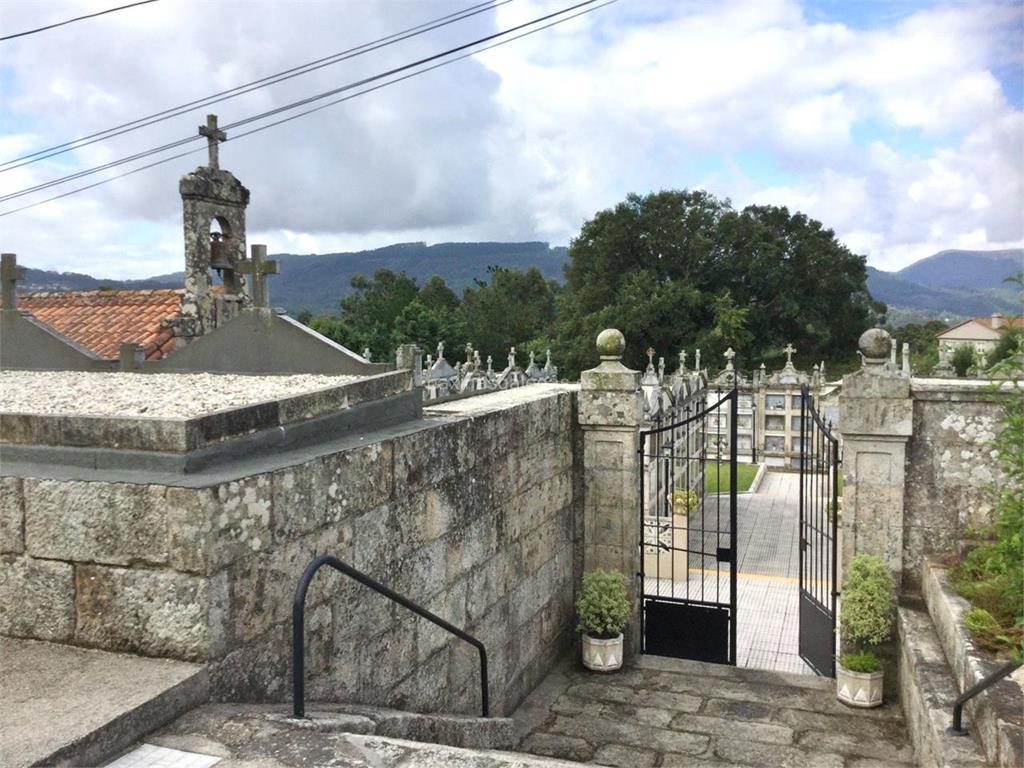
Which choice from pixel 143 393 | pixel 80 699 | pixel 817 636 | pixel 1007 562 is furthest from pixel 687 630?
pixel 80 699

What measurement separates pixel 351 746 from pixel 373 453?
5.27 feet

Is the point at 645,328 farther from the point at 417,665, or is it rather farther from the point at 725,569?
the point at 417,665

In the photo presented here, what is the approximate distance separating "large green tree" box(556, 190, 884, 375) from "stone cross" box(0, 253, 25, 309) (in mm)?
37331

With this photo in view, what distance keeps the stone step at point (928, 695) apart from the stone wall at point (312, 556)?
2503 millimetres

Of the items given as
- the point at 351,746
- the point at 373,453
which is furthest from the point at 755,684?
the point at 351,746

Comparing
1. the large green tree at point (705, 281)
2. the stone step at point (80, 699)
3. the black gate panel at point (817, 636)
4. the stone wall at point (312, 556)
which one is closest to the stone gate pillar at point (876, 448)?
the black gate panel at point (817, 636)

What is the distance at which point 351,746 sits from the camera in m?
2.50

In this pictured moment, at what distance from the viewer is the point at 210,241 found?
8.88 metres

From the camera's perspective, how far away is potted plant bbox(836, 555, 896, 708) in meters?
5.98

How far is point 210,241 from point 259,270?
7.56 ft

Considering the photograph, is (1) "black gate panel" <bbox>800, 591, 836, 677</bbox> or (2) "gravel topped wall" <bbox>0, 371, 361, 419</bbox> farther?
(1) "black gate panel" <bbox>800, 591, 836, 677</bbox>

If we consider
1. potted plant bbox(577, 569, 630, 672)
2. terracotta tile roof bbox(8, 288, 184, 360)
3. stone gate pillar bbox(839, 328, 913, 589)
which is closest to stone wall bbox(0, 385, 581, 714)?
potted plant bbox(577, 569, 630, 672)

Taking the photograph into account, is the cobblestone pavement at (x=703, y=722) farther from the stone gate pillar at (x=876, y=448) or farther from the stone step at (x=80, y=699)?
the stone step at (x=80, y=699)

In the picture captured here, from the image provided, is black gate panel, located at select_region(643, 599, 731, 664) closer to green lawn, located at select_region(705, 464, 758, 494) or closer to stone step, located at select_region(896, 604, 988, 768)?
stone step, located at select_region(896, 604, 988, 768)
